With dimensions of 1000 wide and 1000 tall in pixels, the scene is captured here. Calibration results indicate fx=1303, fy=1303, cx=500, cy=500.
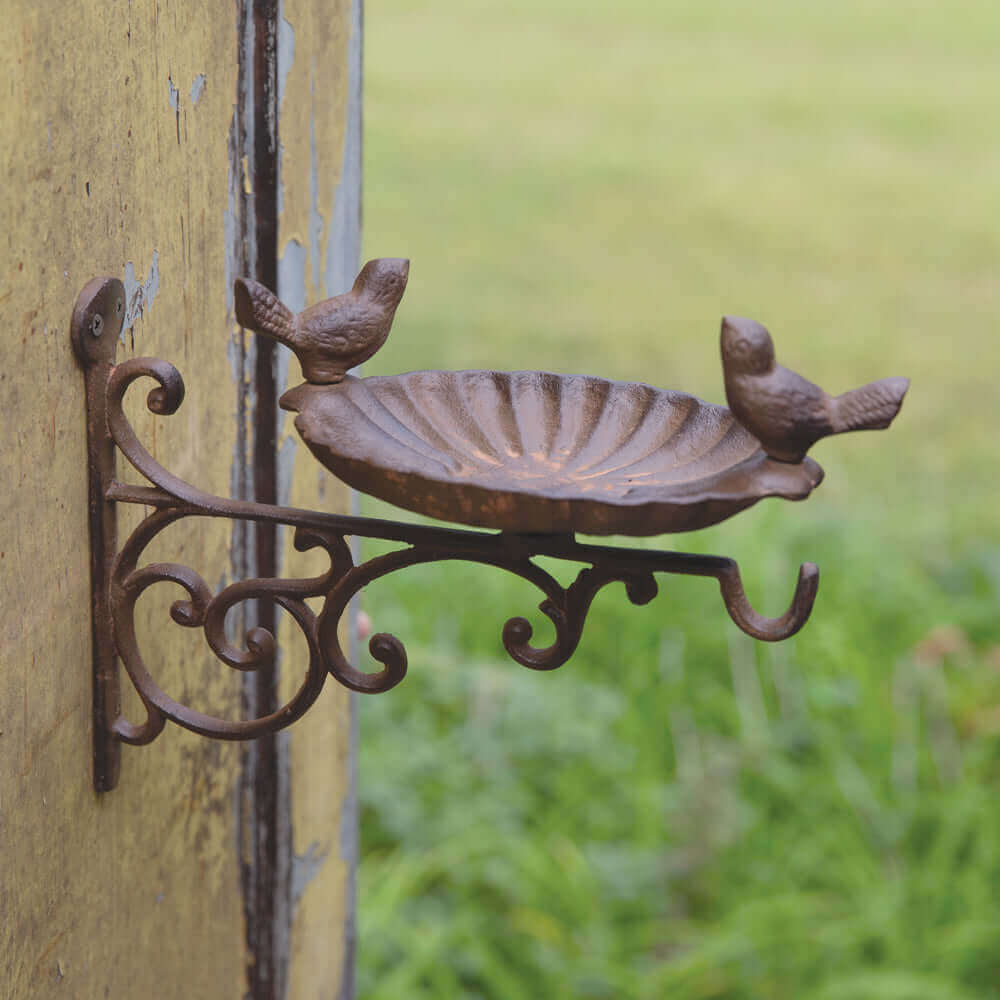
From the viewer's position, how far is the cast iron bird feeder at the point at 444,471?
0.62 metres

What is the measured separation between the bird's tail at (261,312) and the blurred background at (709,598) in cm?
126

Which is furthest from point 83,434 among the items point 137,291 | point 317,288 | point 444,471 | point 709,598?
point 709,598

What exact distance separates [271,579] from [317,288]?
0.35m

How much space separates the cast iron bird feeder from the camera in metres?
0.62

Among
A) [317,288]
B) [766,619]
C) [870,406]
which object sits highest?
[317,288]

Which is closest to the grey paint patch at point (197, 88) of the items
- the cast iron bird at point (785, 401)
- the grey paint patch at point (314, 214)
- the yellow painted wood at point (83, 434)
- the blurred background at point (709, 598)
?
the yellow painted wood at point (83, 434)

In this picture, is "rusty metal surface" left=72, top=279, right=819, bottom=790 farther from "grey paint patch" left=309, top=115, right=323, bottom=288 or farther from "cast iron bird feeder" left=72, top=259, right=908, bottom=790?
"grey paint patch" left=309, top=115, right=323, bottom=288

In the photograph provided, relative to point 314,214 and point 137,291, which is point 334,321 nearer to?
point 137,291

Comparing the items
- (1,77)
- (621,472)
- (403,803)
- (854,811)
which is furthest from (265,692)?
(854,811)

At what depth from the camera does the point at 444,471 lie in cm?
62

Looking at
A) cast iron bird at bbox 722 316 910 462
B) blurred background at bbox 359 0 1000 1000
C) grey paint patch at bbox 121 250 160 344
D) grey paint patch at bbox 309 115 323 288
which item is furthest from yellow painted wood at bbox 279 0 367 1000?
blurred background at bbox 359 0 1000 1000

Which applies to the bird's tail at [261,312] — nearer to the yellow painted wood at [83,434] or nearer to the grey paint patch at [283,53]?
the yellow painted wood at [83,434]

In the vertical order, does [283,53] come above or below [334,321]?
above

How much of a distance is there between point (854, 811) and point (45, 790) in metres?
1.49
